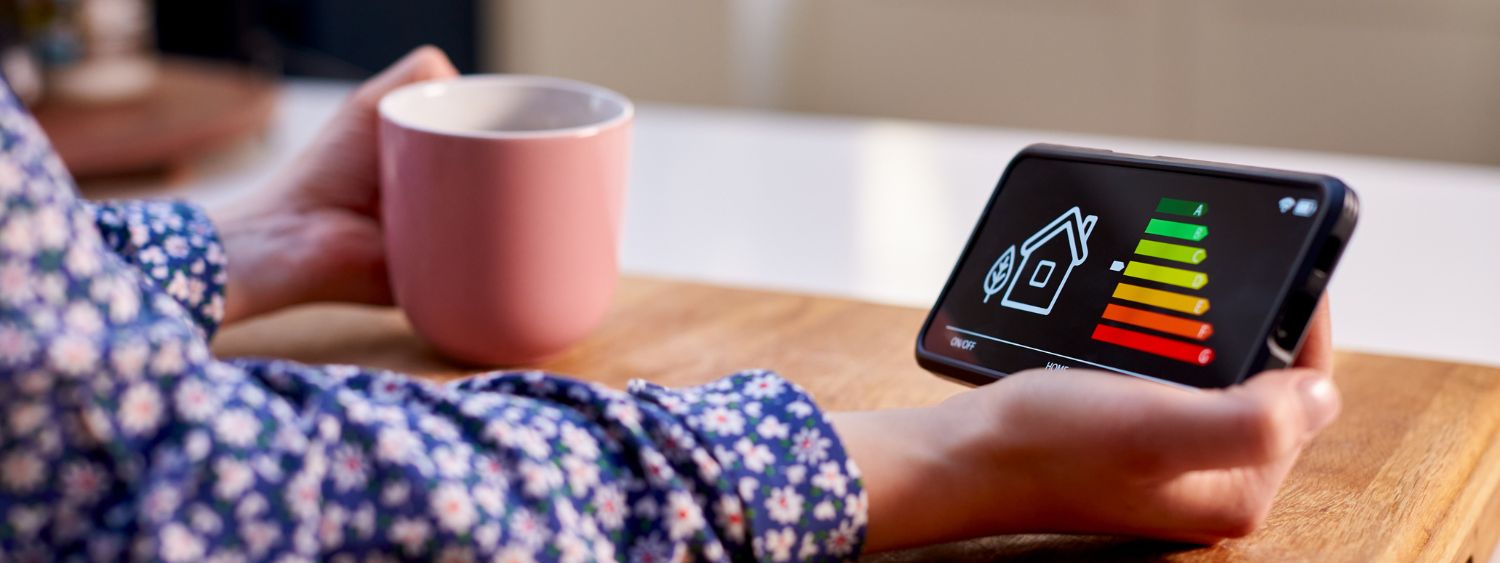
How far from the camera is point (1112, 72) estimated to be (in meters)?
2.33

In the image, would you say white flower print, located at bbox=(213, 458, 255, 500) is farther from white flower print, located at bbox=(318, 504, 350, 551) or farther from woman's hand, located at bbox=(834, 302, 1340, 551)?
woman's hand, located at bbox=(834, 302, 1340, 551)

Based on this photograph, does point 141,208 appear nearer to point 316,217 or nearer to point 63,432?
point 316,217

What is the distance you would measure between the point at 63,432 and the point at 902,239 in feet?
2.20

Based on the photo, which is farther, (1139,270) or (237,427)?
(1139,270)

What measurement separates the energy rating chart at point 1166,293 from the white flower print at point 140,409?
0.27 m

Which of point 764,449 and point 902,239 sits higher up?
point 764,449

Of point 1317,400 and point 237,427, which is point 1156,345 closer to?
point 1317,400

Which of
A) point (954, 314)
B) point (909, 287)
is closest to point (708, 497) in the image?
point (954, 314)

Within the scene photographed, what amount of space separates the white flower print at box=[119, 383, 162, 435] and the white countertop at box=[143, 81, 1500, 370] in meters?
0.41

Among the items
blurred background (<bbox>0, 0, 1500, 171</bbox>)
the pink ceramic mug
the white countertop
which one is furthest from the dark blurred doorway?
the pink ceramic mug

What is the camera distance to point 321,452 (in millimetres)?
349

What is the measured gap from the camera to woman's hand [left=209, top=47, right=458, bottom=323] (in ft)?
2.10

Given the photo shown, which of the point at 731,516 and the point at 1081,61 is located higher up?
the point at 731,516

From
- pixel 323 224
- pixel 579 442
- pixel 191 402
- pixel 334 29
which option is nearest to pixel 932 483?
pixel 579 442
